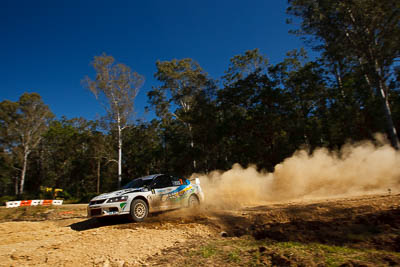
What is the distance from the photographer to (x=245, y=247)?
494 centimetres

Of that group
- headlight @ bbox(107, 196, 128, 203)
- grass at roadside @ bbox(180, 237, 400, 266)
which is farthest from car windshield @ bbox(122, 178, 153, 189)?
grass at roadside @ bbox(180, 237, 400, 266)

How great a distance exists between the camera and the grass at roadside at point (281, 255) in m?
3.63

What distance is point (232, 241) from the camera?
5535 mm

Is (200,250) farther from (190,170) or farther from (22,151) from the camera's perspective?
(22,151)

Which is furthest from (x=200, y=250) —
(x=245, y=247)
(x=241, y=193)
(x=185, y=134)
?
(x=185, y=134)

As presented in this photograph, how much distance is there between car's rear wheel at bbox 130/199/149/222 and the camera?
304 inches

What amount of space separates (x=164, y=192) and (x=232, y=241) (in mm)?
3851

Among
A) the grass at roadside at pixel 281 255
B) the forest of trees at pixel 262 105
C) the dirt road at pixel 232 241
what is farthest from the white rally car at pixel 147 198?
the forest of trees at pixel 262 105

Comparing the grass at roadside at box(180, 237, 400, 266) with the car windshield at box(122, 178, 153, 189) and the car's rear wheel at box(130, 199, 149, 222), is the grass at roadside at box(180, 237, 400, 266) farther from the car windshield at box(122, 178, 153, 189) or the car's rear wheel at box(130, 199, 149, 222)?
the car windshield at box(122, 178, 153, 189)

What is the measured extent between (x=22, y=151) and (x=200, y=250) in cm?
4540

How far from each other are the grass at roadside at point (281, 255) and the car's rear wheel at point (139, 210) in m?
3.09

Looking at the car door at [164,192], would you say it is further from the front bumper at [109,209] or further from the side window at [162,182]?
the front bumper at [109,209]

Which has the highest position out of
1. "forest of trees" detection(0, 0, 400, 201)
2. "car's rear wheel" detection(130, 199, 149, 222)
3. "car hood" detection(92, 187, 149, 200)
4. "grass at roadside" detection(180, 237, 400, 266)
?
"forest of trees" detection(0, 0, 400, 201)

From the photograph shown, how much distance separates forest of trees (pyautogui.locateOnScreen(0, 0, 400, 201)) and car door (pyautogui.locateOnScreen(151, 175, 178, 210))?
13.5m
